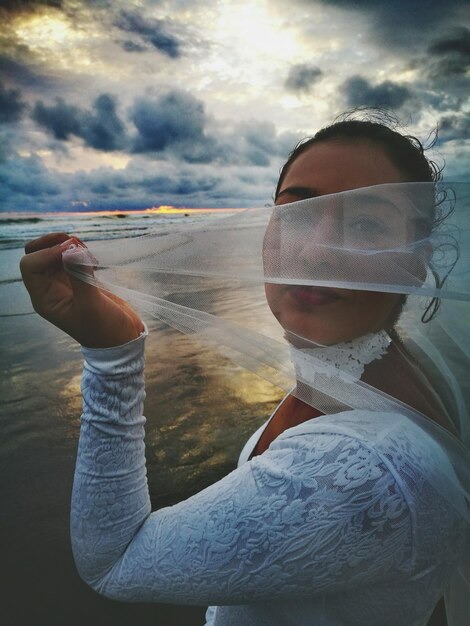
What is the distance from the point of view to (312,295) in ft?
3.42

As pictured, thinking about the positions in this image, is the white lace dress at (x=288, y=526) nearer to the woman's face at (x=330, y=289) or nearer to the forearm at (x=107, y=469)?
the forearm at (x=107, y=469)

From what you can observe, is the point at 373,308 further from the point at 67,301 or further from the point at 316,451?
the point at 67,301

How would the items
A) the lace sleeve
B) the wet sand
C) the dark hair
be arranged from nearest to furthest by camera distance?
1. the lace sleeve
2. the dark hair
3. the wet sand

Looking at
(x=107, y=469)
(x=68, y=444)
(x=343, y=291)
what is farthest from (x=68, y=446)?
(x=343, y=291)

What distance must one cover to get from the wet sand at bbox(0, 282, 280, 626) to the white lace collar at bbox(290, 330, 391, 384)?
6.89 feet

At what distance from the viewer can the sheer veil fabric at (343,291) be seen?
0.93m

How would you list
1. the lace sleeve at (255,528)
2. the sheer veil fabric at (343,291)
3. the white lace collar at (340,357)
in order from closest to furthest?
the lace sleeve at (255,528) → the sheer veil fabric at (343,291) → the white lace collar at (340,357)

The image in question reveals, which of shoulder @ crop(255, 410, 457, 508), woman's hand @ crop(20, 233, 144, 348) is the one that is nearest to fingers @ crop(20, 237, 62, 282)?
woman's hand @ crop(20, 233, 144, 348)

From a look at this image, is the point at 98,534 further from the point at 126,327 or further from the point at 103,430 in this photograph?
the point at 126,327

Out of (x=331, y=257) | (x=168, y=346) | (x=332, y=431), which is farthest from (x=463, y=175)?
(x=168, y=346)

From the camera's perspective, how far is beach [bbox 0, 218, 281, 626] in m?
2.30

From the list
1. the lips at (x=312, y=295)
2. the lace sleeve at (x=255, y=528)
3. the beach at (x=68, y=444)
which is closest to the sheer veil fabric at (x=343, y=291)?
the lips at (x=312, y=295)

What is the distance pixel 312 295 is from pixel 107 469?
70 cm

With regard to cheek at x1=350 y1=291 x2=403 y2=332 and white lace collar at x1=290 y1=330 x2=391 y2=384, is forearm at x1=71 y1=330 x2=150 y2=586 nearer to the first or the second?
white lace collar at x1=290 y1=330 x2=391 y2=384
